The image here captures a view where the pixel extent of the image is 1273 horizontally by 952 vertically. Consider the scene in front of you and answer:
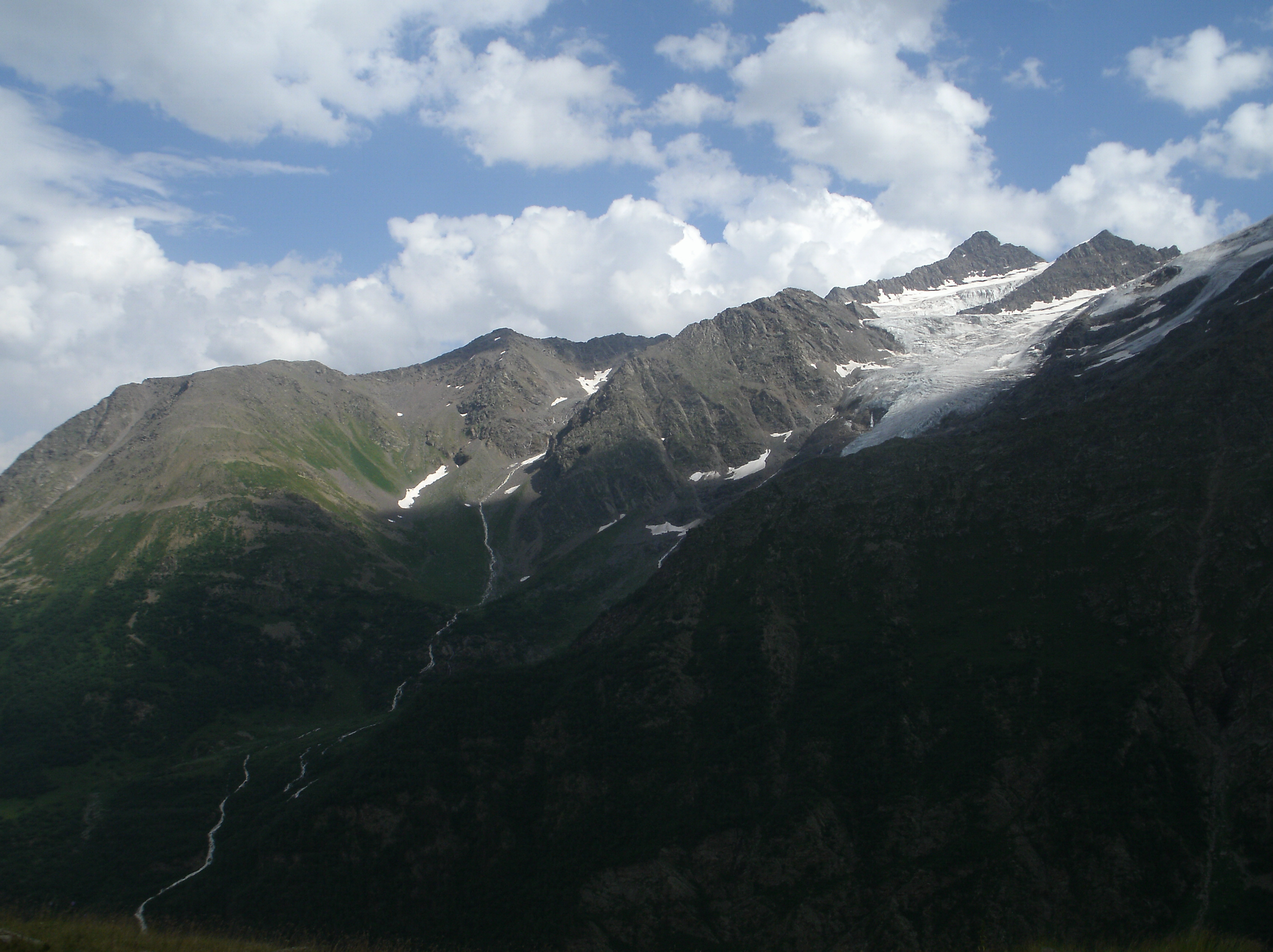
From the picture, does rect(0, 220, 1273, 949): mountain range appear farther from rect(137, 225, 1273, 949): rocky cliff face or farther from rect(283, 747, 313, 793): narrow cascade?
rect(283, 747, 313, 793): narrow cascade

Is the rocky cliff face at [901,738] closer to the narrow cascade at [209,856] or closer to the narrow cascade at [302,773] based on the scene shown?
the narrow cascade at [302,773]

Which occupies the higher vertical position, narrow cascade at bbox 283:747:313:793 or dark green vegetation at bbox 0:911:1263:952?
dark green vegetation at bbox 0:911:1263:952

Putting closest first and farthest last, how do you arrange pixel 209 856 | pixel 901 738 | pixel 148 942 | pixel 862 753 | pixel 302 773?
pixel 148 942 < pixel 901 738 < pixel 862 753 < pixel 209 856 < pixel 302 773

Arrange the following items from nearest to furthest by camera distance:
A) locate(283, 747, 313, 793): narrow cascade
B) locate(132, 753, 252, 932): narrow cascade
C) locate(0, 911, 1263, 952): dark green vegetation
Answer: locate(0, 911, 1263, 952): dark green vegetation
locate(132, 753, 252, 932): narrow cascade
locate(283, 747, 313, 793): narrow cascade

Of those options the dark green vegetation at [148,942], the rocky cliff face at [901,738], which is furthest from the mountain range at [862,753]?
the dark green vegetation at [148,942]

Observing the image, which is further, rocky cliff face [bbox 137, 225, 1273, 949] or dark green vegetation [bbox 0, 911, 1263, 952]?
rocky cliff face [bbox 137, 225, 1273, 949]

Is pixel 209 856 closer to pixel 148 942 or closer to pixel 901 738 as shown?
pixel 901 738

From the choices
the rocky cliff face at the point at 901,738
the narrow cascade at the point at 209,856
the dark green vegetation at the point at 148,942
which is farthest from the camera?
the narrow cascade at the point at 209,856

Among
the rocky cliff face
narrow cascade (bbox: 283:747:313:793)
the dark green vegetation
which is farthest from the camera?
narrow cascade (bbox: 283:747:313:793)

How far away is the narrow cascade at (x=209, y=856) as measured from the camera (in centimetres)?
11456

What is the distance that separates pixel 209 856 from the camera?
424 ft

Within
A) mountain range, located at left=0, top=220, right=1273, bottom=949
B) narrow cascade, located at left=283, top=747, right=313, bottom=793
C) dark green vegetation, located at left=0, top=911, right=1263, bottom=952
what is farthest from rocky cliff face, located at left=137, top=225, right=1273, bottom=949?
dark green vegetation, located at left=0, top=911, right=1263, bottom=952

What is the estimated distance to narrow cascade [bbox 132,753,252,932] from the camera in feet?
376

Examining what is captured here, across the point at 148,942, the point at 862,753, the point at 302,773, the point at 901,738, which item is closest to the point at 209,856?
the point at 302,773
